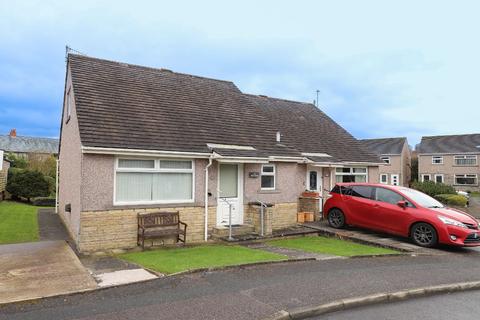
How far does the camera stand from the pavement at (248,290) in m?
5.27

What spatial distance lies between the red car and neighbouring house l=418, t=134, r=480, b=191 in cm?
4018

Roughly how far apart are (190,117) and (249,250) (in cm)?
569

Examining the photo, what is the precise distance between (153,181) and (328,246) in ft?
18.0

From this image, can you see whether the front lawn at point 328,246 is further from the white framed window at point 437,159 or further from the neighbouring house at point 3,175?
the white framed window at point 437,159

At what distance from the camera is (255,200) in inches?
519

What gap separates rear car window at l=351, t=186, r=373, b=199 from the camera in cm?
1247

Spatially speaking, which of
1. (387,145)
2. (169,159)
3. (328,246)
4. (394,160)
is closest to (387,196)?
(328,246)

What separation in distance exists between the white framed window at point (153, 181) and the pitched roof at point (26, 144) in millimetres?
52011

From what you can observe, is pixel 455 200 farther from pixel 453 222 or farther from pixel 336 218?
pixel 453 222

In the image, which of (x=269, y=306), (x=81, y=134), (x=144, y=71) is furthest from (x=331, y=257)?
(x=144, y=71)

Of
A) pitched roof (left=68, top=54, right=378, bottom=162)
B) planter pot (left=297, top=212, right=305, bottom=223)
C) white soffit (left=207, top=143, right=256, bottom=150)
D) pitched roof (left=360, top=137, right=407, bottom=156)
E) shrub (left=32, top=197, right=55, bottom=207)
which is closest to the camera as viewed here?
pitched roof (left=68, top=54, right=378, bottom=162)

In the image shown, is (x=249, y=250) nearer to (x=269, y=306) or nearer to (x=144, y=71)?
(x=269, y=306)

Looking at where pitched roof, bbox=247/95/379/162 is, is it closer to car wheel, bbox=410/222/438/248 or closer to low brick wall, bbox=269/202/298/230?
low brick wall, bbox=269/202/298/230

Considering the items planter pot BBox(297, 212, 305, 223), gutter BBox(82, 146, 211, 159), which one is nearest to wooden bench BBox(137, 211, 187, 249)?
gutter BBox(82, 146, 211, 159)
